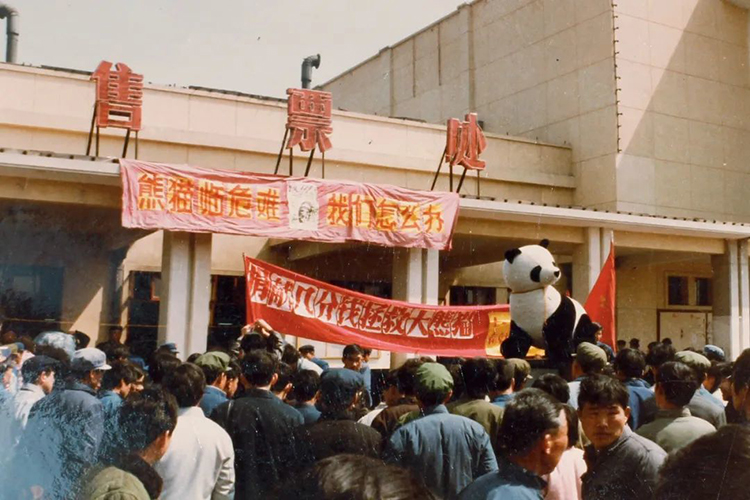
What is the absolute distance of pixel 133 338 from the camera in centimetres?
1473

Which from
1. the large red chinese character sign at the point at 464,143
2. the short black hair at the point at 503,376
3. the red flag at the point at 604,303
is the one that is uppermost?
the large red chinese character sign at the point at 464,143

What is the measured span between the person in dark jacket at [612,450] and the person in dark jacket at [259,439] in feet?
5.06

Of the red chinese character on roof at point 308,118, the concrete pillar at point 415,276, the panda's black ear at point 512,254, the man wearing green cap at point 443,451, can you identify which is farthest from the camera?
the red chinese character on roof at point 308,118

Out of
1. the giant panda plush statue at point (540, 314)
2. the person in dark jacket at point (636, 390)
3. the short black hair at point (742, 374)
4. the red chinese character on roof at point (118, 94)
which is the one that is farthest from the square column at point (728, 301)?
the short black hair at point (742, 374)

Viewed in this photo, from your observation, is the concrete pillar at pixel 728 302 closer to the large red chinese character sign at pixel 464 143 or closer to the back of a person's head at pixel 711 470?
the large red chinese character sign at pixel 464 143

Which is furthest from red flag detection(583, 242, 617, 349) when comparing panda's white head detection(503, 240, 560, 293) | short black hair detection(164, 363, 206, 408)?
short black hair detection(164, 363, 206, 408)

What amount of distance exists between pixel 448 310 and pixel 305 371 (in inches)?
196

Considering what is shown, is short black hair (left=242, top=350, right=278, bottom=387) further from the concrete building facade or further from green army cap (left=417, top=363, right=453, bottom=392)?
the concrete building facade

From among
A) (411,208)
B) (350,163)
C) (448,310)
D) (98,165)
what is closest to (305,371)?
(448,310)

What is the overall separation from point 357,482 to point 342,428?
96.9 inches

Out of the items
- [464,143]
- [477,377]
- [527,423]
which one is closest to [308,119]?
[464,143]

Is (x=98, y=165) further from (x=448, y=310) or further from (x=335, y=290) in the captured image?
(x=448, y=310)

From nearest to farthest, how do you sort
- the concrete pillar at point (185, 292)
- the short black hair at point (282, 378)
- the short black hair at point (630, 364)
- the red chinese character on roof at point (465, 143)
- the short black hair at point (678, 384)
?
the short black hair at point (678, 384) → the short black hair at point (282, 378) → the short black hair at point (630, 364) → the concrete pillar at point (185, 292) → the red chinese character on roof at point (465, 143)

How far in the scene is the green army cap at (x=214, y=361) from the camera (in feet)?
16.3
